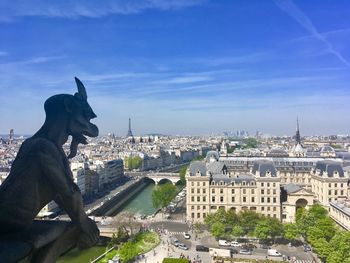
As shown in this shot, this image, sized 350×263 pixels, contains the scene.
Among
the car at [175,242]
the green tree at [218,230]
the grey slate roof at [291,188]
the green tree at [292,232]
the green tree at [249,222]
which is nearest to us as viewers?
the car at [175,242]

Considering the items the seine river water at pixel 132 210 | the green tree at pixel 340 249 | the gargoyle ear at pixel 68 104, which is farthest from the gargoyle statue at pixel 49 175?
the seine river water at pixel 132 210

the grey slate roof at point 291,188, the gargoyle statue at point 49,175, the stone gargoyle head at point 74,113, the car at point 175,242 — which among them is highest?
the stone gargoyle head at point 74,113

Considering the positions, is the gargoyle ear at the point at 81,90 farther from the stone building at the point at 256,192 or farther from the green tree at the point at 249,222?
the stone building at the point at 256,192

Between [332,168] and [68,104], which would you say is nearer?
[68,104]

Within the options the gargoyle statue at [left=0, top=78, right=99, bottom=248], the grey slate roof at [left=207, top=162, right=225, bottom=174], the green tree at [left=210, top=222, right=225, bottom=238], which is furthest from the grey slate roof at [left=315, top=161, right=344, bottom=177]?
the gargoyle statue at [left=0, top=78, right=99, bottom=248]

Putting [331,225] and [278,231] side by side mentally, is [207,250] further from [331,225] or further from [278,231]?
[331,225]

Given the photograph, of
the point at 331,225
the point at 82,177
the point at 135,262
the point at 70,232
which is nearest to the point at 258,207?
the point at 331,225

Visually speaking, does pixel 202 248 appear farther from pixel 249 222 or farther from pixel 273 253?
pixel 249 222

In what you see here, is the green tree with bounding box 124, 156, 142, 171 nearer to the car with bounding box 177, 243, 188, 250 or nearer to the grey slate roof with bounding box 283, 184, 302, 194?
the grey slate roof with bounding box 283, 184, 302, 194

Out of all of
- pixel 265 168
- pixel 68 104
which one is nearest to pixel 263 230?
pixel 265 168
